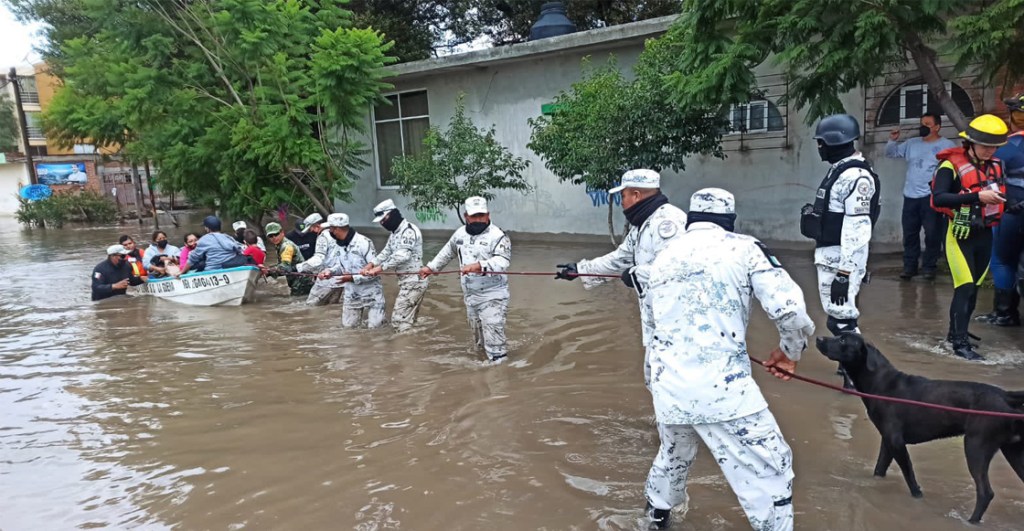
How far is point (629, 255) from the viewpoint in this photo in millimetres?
4879

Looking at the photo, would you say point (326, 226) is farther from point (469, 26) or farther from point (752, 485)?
point (469, 26)

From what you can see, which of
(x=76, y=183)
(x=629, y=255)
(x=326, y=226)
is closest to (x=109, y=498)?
(x=629, y=255)

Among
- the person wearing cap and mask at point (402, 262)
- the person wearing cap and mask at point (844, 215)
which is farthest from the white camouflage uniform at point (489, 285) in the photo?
the person wearing cap and mask at point (844, 215)

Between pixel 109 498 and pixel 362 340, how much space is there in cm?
404

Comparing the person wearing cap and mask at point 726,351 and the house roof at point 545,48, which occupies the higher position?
the house roof at point 545,48

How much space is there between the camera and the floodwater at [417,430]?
13.3ft

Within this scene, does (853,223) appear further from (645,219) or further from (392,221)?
→ (392,221)

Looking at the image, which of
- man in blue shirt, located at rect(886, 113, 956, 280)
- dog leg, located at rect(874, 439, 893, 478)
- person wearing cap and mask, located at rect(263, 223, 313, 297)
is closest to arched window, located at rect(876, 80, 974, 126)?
man in blue shirt, located at rect(886, 113, 956, 280)

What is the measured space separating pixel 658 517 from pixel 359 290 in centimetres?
597

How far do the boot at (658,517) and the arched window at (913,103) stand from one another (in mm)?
8966

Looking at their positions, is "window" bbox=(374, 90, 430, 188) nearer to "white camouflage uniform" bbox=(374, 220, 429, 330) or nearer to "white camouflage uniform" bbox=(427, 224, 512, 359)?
"white camouflage uniform" bbox=(374, 220, 429, 330)

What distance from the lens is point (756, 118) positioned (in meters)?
12.1

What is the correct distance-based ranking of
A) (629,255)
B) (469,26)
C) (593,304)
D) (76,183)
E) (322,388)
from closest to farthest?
(629,255)
(322,388)
(593,304)
(469,26)
(76,183)

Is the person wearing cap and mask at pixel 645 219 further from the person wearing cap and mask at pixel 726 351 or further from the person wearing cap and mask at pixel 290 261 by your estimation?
the person wearing cap and mask at pixel 290 261
